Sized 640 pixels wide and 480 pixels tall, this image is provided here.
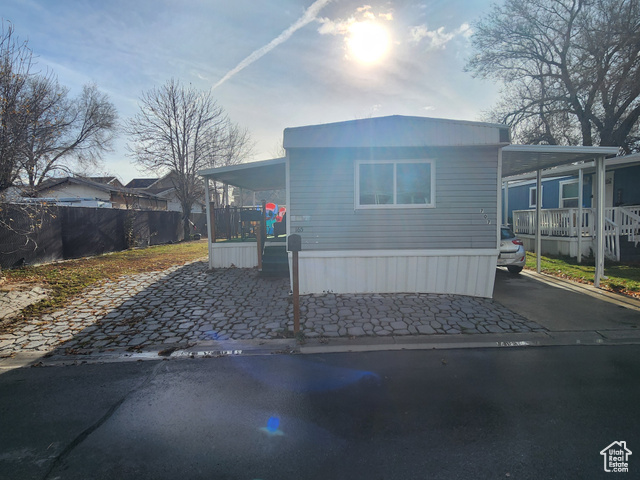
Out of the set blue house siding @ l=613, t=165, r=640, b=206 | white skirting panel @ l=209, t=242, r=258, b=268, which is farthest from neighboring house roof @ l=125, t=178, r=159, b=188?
blue house siding @ l=613, t=165, r=640, b=206

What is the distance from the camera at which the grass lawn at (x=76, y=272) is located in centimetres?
667

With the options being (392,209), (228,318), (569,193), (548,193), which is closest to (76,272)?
(228,318)

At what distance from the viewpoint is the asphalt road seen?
2279 millimetres

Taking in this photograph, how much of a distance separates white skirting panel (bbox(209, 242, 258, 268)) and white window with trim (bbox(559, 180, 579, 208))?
44.5 feet

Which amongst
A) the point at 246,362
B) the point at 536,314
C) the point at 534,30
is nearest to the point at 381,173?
the point at 536,314

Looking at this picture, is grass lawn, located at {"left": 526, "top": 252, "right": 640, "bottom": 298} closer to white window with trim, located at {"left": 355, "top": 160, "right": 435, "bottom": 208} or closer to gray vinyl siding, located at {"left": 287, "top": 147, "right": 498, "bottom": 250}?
gray vinyl siding, located at {"left": 287, "top": 147, "right": 498, "bottom": 250}

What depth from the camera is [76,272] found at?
8.92 meters

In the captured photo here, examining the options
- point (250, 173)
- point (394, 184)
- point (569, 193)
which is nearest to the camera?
point (394, 184)

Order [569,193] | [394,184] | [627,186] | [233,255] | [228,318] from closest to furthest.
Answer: [228,318]
[394,184]
[233,255]
[627,186]
[569,193]

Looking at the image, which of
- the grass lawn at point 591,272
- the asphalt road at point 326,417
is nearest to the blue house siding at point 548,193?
the grass lawn at point 591,272

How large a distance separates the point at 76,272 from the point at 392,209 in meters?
8.76

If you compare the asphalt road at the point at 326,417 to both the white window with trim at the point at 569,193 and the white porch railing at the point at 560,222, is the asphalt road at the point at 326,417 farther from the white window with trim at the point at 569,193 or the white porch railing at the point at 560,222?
the white window with trim at the point at 569,193

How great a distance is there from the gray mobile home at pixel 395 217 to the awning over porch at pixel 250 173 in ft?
4.89

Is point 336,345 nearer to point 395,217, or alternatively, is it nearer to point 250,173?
point 395,217
